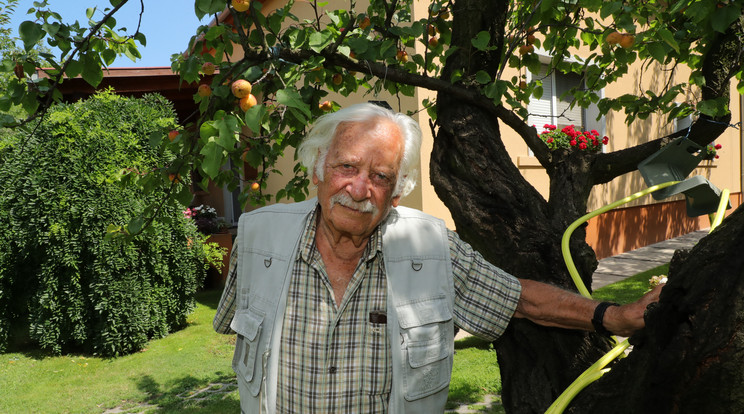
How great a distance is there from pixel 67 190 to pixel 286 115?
3912mm

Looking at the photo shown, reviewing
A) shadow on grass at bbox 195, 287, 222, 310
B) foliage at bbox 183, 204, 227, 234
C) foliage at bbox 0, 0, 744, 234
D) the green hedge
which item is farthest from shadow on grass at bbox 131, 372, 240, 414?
foliage at bbox 183, 204, 227, 234

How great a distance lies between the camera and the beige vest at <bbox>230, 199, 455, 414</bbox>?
5.74ft

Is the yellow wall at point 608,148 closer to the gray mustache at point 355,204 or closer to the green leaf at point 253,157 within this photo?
the green leaf at point 253,157

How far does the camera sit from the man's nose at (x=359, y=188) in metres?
1.84

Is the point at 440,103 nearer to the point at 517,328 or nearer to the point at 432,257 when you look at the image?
the point at 432,257

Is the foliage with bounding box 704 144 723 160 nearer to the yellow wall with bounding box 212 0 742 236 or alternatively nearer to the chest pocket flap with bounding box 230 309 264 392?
the yellow wall with bounding box 212 0 742 236

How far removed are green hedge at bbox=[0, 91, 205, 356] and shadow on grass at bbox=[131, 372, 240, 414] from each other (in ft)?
3.53

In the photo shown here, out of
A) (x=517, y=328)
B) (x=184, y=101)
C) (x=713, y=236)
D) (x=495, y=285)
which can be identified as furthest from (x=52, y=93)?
(x=184, y=101)

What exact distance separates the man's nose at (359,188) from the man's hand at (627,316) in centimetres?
86

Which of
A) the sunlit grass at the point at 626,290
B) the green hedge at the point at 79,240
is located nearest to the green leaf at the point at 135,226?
the green hedge at the point at 79,240

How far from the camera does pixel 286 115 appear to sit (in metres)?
2.56

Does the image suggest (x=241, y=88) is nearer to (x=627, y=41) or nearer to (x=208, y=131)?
(x=208, y=131)

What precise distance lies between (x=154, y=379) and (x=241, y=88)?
3.94 m

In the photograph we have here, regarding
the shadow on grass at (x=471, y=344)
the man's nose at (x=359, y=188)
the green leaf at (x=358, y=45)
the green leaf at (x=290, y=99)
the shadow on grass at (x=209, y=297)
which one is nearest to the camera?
the green leaf at (x=290, y=99)
